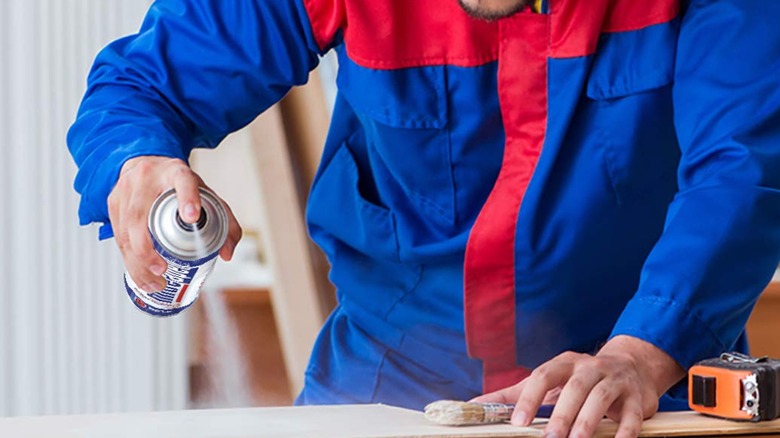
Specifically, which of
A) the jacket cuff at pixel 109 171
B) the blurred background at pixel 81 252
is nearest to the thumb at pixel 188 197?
the jacket cuff at pixel 109 171

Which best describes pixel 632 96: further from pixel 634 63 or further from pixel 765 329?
pixel 765 329

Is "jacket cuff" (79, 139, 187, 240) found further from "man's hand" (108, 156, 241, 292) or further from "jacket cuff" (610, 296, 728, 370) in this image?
"jacket cuff" (610, 296, 728, 370)

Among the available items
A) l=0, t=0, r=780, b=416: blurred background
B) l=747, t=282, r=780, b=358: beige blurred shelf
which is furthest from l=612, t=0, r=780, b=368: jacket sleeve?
l=747, t=282, r=780, b=358: beige blurred shelf

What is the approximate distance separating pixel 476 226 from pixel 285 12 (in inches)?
13.1

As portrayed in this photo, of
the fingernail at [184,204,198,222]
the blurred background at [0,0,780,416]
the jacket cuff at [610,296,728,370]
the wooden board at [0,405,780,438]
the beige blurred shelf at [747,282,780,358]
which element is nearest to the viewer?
the wooden board at [0,405,780,438]

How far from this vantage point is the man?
1.11 metres

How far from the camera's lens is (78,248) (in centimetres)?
246

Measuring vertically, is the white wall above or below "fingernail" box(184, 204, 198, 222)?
below

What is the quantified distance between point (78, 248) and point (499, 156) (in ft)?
4.70

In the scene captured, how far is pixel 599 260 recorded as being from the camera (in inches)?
51.3

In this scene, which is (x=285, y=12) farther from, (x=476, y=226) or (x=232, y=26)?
(x=476, y=226)

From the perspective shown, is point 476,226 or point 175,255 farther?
point 476,226

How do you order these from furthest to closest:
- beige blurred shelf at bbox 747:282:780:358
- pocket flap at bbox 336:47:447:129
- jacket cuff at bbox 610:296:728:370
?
beige blurred shelf at bbox 747:282:780:358, pocket flap at bbox 336:47:447:129, jacket cuff at bbox 610:296:728:370

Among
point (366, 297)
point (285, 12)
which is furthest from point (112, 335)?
point (285, 12)
